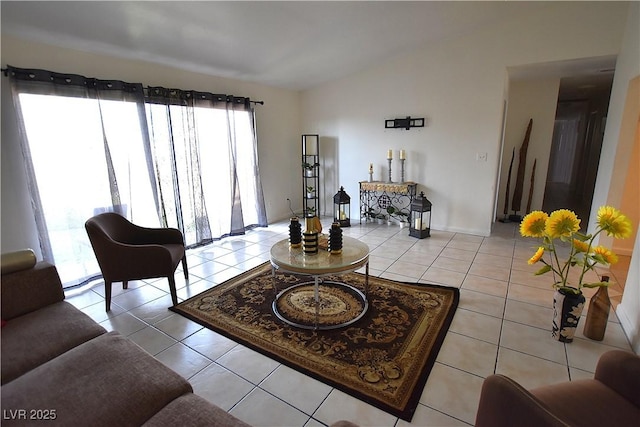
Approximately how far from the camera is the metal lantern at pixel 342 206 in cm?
494

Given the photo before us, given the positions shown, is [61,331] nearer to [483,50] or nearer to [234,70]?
[234,70]

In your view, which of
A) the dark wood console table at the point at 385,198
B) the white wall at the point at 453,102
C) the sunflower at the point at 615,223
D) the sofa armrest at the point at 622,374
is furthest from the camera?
the dark wood console table at the point at 385,198

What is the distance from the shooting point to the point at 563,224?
5.97ft

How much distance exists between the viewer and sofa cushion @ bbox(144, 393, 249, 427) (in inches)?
40.1

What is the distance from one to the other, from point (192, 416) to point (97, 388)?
0.41 meters

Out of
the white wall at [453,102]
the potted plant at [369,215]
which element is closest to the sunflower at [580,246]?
the white wall at [453,102]

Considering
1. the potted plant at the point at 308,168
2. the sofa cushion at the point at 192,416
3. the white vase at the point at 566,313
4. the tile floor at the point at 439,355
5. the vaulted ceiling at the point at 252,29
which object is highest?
the vaulted ceiling at the point at 252,29

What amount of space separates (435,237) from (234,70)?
141 inches

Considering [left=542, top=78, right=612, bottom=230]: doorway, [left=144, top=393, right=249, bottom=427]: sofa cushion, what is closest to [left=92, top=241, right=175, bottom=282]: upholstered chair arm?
[left=144, top=393, right=249, bottom=427]: sofa cushion

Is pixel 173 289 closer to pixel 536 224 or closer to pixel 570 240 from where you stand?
pixel 536 224

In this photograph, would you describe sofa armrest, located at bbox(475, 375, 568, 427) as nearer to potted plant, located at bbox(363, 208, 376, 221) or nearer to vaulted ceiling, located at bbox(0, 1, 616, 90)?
vaulted ceiling, located at bbox(0, 1, 616, 90)

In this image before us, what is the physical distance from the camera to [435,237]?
4398 millimetres

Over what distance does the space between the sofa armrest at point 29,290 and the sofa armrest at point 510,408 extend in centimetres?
220

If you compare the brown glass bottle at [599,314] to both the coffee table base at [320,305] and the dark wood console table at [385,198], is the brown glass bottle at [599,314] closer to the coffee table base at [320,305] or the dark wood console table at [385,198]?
the coffee table base at [320,305]
